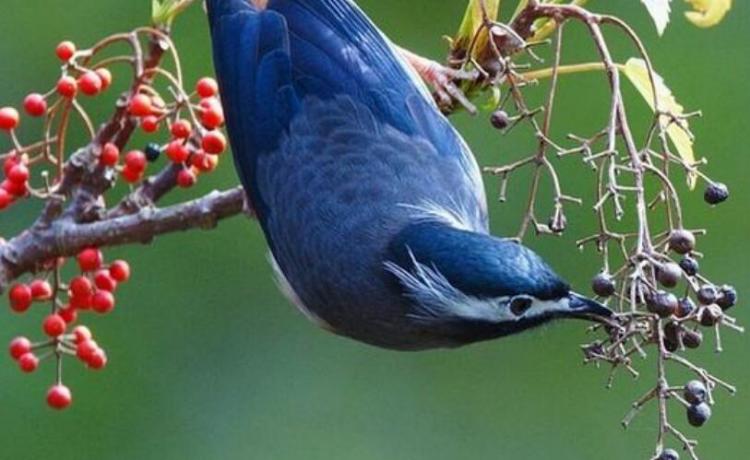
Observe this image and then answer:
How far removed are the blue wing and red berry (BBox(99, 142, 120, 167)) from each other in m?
0.41

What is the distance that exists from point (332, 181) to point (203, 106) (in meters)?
0.29

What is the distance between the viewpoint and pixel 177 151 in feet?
12.5

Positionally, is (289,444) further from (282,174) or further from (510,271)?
(510,271)

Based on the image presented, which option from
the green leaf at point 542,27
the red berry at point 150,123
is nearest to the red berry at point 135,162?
the red berry at point 150,123

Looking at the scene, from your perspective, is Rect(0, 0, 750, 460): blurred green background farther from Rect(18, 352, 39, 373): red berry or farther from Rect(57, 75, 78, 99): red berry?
Rect(57, 75, 78, 99): red berry

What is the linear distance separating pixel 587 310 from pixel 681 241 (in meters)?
0.24

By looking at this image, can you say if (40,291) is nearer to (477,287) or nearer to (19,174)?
(19,174)

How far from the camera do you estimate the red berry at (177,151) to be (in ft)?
12.5

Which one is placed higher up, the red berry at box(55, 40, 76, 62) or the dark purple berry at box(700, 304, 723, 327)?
the red berry at box(55, 40, 76, 62)

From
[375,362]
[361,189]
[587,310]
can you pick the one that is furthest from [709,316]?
[375,362]

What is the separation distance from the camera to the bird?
3578mm

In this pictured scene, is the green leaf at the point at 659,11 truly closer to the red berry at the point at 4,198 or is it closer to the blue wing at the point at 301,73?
the blue wing at the point at 301,73

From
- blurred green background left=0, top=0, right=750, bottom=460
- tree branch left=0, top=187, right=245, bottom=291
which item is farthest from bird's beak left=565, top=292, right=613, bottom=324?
blurred green background left=0, top=0, right=750, bottom=460

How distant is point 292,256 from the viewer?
4.00 m
